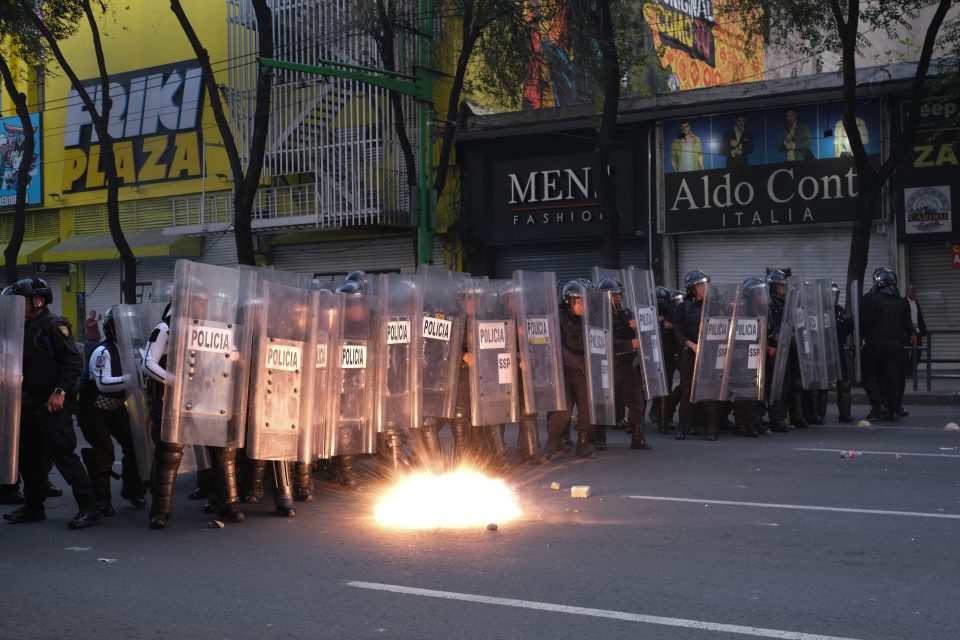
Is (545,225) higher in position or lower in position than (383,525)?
higher

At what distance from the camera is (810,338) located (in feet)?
47.3

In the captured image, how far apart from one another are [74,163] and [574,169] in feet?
56.0

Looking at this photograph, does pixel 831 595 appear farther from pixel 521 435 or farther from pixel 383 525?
pixel 521 435

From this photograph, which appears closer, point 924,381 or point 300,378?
point 300,378

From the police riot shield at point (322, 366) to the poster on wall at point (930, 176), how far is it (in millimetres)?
15855

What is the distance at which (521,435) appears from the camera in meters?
11.5

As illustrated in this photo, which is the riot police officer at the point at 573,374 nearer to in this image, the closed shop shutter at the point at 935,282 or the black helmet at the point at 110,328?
the black helmet at the point at 110,328

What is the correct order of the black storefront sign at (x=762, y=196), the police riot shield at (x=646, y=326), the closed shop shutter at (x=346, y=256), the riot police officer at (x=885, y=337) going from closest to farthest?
the police riot shield at (x=646, y=326), the riot police officer at (x=885, y=337), the black storefront sign at (x=762, y=196), the closed shop shutter at (x=346, y=256)

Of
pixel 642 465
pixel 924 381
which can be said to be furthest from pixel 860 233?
pixel 642 465

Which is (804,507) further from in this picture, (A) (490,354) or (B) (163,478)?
(B) (163,478)

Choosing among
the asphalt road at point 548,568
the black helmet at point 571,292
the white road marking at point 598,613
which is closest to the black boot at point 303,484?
the asphalt road at point 548,568

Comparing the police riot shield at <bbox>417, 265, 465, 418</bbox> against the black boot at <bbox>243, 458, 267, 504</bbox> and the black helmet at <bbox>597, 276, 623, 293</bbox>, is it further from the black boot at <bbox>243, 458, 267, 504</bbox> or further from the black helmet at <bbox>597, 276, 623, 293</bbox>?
the black helmet at <bbox>597, 276, 623, 293</bbox>

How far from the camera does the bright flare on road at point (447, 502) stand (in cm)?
831

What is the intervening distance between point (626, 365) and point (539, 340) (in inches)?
68.3
